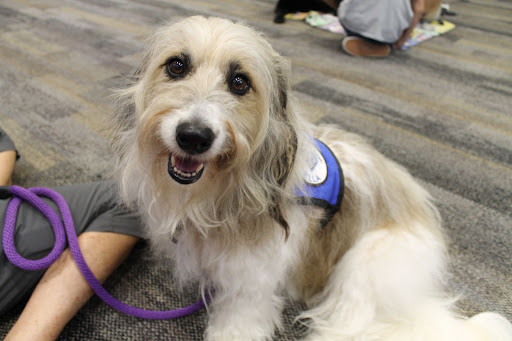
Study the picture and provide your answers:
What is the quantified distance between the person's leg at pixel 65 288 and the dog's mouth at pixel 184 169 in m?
0.64

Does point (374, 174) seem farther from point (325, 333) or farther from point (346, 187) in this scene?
point (325, 333)

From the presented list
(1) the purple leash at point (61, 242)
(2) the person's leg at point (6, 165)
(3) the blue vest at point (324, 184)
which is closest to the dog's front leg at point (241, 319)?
(1) the purple leash at point (61, 242)

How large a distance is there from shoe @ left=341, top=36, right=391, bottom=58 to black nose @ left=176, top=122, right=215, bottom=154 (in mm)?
3330

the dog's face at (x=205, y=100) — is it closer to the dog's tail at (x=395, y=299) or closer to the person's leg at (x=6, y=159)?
the dog's tail at (x=395, y=299)

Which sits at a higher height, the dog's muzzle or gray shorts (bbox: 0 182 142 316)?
the dog's muzzle

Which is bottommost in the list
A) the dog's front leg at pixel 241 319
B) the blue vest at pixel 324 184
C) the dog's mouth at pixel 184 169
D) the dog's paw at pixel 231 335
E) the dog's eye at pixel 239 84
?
the dog's paw at pixel 231 335

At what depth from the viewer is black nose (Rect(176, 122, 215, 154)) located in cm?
86

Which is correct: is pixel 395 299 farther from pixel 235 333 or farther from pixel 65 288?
pixel 65 288

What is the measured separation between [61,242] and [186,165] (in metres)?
0.69

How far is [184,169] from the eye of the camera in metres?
0.98

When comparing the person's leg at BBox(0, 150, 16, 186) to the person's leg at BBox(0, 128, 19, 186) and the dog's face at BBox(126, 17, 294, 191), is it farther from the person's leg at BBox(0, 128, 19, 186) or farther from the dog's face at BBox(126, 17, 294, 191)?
the dog's face at BBox(126, 17, 294, 191)

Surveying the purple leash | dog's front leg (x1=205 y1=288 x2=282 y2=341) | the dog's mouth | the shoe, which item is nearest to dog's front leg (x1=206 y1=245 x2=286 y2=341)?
dog's front leg (x1=205 y1=288 x2=282 y2=341)

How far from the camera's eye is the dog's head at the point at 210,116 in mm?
911

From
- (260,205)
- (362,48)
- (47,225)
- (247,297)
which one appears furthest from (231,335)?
(362,48)
